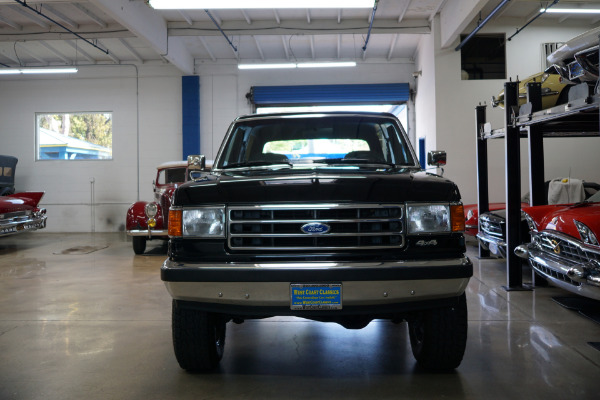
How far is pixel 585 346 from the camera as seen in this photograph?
3463 millimetres

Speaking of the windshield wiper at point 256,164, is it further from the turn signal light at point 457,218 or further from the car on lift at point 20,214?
the car on lift at point 20,214

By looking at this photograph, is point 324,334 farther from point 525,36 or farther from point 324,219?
point 525,36

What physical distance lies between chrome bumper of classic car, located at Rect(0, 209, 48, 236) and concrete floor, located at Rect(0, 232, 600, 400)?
13.5ft

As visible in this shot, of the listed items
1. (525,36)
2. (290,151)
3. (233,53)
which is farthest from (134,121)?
(290,151)

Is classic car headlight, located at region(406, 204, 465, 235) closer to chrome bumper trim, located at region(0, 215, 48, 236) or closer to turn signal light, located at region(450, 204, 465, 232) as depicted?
turn signal light, located at region(450, 204, 465, 232)

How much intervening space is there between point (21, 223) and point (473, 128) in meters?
9.60

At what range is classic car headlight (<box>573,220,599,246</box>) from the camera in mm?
3546

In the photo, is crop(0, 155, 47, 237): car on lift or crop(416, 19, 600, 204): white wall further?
crop(416, 19, 600, 204): white wall

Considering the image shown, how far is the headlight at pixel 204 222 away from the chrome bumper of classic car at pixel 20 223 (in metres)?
7.91

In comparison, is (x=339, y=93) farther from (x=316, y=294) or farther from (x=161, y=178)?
(x=316, y=294)

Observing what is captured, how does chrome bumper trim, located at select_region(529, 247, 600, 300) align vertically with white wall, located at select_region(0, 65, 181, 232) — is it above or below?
below

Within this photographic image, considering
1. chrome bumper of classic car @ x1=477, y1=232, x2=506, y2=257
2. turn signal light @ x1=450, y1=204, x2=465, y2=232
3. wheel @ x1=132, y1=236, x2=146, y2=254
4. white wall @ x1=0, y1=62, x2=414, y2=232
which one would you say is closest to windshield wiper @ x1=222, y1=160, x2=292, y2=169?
turn signal light @ x1=450, y1=204, x2=465, y2=232

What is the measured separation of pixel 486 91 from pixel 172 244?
10.3 metres

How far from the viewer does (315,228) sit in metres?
2.48
